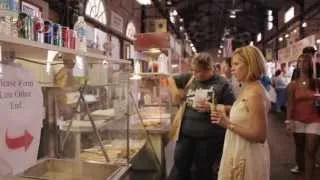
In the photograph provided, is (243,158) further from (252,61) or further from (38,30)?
(38,30)

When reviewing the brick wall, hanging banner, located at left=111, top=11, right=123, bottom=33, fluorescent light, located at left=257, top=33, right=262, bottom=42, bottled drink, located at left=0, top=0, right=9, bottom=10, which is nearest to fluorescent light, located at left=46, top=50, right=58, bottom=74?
bottled drink, located at left=0, top=0, right=9, bottom=10

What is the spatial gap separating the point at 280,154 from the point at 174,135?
12.8ft

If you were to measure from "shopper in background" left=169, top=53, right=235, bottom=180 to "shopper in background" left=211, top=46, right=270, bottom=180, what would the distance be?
4.11ft

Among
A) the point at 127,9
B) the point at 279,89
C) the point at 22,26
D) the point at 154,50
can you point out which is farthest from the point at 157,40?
the point at 279,89

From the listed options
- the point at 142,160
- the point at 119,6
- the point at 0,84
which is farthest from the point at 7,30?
the point at 119,6

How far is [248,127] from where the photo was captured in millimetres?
2686

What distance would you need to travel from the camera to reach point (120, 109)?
3.74 meters

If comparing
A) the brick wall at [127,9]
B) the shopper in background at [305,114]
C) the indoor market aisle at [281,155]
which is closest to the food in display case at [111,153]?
the shopper in background at [305,114]

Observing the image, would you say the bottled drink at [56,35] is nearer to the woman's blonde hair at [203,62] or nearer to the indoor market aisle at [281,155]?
the woman's blonde hair at [203,62]

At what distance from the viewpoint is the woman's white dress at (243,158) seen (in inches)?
106

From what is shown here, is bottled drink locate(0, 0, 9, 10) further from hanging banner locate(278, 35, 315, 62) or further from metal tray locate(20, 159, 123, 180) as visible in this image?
hanging banner locate(278, 35, 315, 62)

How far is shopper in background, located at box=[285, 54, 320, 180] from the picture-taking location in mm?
4715

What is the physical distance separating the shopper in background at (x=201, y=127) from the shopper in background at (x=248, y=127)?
125 centimetres

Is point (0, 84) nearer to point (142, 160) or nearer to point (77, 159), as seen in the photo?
point (77, 159)
